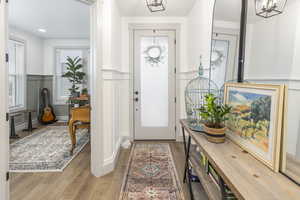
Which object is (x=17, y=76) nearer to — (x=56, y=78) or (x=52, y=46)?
(x=56, y=78)

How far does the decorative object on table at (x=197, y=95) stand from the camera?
6.00 feet

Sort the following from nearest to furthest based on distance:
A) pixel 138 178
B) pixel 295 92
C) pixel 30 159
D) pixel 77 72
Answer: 1. pixel 295 92
2. pixel 138 178
3. pixel 30 159
4. pixel 77 72

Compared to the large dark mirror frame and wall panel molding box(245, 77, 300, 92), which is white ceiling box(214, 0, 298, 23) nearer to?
the large dark mirror frame

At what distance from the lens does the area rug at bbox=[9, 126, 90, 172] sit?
2652 millimetres

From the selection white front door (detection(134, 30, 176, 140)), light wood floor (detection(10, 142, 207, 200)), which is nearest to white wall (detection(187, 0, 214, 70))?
white front door (detection(134, 30, 176, 140))

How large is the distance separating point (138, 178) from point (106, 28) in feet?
6.60

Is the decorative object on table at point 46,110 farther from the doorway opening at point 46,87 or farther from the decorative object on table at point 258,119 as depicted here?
the decorative object on table at point 258,119

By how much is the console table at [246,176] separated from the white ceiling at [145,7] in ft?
8.63

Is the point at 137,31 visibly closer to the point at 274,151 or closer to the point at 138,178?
the point at 138,178

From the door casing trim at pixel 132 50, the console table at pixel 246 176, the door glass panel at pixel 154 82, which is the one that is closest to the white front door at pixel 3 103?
the console table at pixel 246 176

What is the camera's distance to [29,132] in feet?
14.5

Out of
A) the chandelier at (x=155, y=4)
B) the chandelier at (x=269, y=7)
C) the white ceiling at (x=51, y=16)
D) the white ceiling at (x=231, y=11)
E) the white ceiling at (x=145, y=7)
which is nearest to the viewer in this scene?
the chandelier at (x=269, y=7)

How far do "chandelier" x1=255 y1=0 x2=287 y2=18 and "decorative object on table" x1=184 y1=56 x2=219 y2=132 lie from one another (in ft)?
2.75

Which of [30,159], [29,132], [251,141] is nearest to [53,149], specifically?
[30,159]
